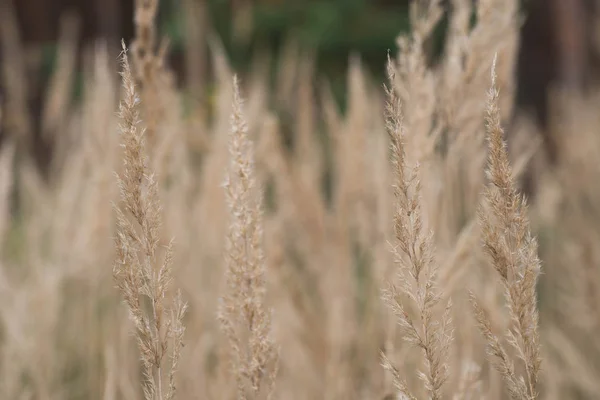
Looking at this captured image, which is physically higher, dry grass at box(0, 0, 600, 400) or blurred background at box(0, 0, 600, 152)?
blurred background at box(0, 0, 600, 152)

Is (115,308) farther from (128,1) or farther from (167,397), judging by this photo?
(128,1)

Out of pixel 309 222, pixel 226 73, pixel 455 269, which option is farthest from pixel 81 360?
pixel 455 269

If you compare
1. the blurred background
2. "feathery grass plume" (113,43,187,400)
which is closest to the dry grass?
"feathery grass plume" (113,43,187,400)

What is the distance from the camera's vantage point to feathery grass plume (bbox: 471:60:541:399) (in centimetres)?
69

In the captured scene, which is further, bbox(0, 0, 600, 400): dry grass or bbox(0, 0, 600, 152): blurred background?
bbox(0, 0, 600, 152): blurred background

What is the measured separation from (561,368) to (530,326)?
1.29m

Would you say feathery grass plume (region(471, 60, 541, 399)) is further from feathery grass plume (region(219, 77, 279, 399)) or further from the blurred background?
the blurred background

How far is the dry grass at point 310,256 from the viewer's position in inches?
28.0

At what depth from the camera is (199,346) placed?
1.51 meters

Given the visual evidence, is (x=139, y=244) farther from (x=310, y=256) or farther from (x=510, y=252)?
(x=310, y=256)

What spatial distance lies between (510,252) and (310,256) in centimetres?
123

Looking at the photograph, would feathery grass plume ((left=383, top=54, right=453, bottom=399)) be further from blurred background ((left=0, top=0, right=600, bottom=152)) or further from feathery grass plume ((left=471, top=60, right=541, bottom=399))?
blurred background ((left=0, top=0, right=600, bottom=152))

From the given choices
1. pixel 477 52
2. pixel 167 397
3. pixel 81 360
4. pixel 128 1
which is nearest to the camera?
pixel 167 397

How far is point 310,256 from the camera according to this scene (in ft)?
6.32
